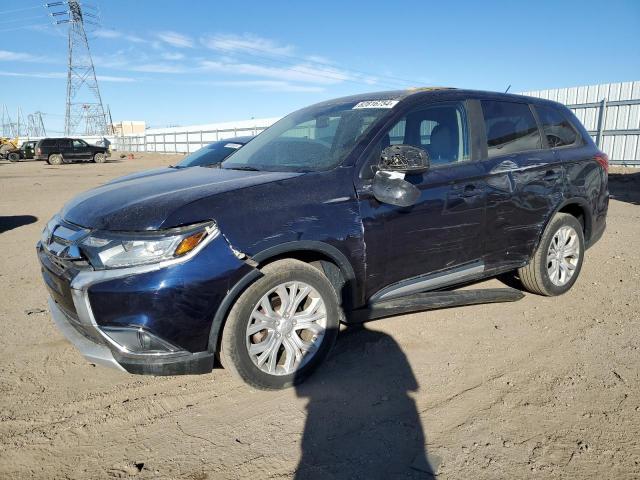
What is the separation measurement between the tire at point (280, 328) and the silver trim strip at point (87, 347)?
61cm

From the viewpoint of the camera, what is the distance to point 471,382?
3121mm

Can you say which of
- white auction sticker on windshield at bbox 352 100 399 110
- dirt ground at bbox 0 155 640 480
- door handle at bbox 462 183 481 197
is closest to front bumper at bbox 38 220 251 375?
dirt ground at bbox 0 155 640 480

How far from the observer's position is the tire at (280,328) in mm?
2758

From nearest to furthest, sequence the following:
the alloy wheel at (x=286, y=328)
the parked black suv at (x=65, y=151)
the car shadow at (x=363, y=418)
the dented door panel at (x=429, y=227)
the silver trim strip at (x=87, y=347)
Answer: the car shadow at (x=363, y=418) → the silver trim strip at (x=87, y=347) → the alloy wheel at (x=286, y=328) → the dented door panel at (x=429, y=227) → the parked black suv at (x=65, y=151)

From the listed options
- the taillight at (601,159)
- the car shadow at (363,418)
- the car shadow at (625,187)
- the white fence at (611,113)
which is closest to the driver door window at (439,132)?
the car shadow at (363,418)

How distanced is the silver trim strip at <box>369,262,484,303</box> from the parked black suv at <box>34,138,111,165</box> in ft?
111

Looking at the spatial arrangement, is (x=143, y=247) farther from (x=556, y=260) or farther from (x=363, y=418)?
(x=556, y=260)

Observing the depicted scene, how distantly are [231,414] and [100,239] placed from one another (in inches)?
49.1

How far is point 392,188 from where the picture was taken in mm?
3145

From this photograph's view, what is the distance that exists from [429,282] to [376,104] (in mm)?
1427

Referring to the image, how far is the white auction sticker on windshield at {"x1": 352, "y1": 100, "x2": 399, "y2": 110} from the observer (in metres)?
3.58

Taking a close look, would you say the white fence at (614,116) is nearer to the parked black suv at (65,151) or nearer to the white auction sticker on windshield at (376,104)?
the white auction sticker on windshield at (376,104)

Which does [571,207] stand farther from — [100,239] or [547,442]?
[100,239]

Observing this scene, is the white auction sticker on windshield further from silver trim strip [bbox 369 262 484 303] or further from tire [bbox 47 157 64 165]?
tire [bbox 47 157 64 165]
